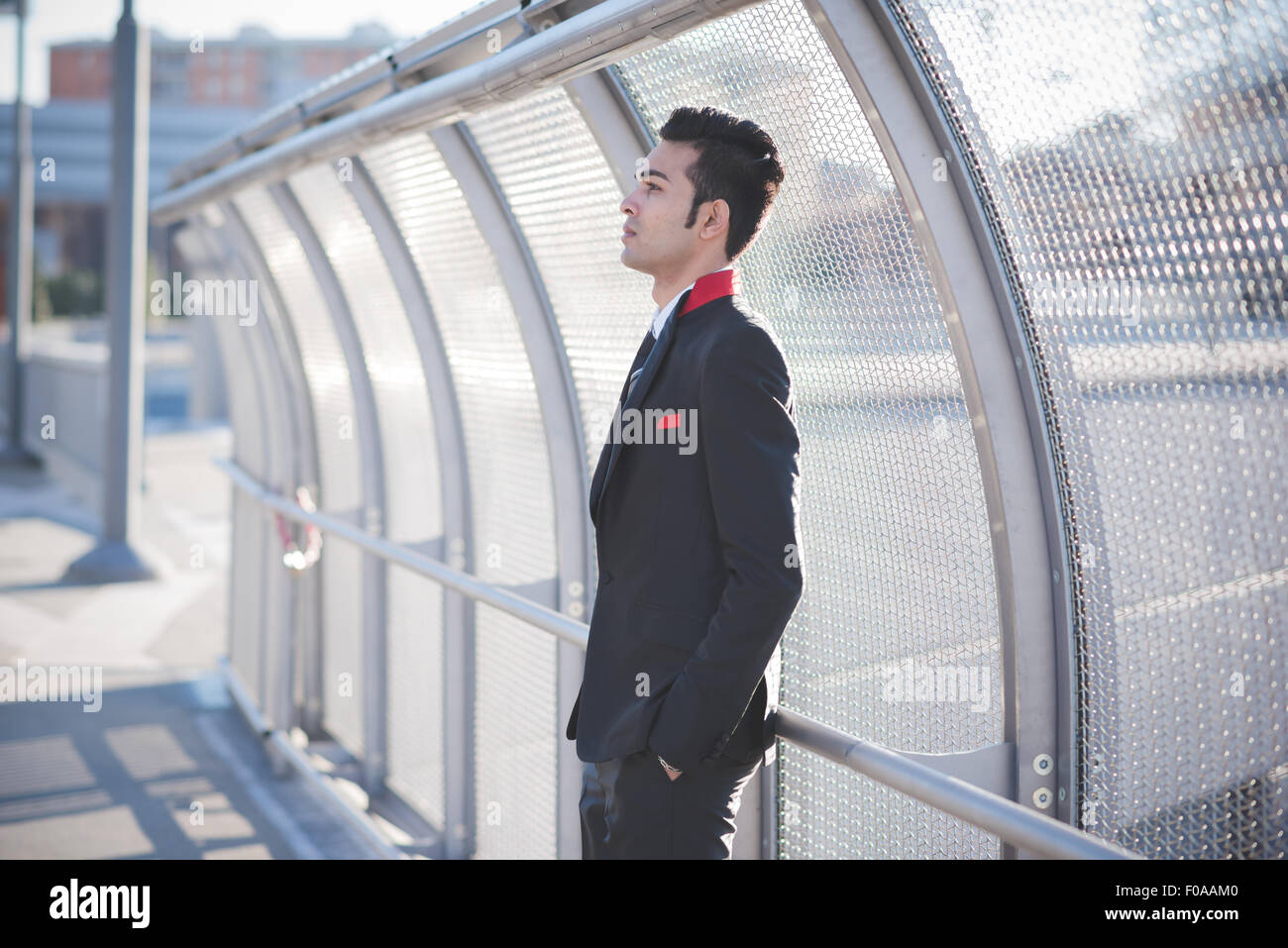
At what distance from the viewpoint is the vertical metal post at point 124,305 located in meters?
8.88

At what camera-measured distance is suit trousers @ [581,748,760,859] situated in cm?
205

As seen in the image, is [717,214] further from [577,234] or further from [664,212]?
[577,234]

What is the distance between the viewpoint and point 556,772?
11.8 ft

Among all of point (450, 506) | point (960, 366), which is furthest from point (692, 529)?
point (450, 506)

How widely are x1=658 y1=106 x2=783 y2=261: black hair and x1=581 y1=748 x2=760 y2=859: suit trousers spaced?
1014 millimetres

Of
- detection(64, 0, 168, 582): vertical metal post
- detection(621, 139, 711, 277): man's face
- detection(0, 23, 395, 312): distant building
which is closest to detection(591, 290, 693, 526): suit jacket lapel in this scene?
detection(621, 139, 711, 277): man's face

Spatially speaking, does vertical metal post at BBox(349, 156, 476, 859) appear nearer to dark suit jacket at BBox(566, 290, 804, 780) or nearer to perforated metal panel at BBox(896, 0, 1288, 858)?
dark suit jacket at BBox(566, 290, 804, 780)

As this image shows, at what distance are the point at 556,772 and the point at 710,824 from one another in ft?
5.26

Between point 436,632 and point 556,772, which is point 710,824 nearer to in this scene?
point 556,772

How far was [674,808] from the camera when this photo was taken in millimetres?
2051

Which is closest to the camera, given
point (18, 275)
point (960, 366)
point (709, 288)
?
point (960, 366)

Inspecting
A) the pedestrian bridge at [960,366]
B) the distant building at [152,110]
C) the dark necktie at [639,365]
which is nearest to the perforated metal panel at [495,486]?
the pedestrian bridge at [960,366]

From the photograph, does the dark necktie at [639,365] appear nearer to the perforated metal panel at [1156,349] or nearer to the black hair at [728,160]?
the black hair at [728,160]

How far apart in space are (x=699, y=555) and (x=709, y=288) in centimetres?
51
